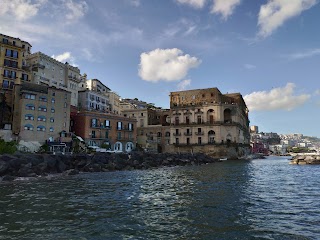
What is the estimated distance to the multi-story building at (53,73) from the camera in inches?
2862

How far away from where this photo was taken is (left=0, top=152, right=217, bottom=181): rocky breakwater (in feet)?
109

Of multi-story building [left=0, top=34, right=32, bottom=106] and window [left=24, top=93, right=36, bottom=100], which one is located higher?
multi-story building [left=0, top=34, right=32, bottom=106]

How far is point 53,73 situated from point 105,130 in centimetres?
2356

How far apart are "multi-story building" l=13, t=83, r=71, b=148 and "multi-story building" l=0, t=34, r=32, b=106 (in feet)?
29.2

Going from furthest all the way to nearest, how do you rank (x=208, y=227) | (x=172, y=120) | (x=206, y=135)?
(x=172, y=120), (x=206, y=135), (x=208, y=227)

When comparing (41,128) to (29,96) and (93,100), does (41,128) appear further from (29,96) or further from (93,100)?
(93,100)

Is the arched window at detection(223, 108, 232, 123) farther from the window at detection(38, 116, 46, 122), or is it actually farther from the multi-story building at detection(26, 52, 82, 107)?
the window at detection(38, 116, 46, 122)

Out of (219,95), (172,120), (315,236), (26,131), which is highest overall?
(219,95)

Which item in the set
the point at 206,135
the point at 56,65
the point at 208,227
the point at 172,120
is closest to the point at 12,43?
the point at 56,65

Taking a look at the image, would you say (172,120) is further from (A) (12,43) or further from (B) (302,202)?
(B) (302,202)

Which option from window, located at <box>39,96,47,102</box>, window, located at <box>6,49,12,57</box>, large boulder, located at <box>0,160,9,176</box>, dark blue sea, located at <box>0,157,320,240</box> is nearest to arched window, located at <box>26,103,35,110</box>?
window, located at <box>39,96,47,102</box>

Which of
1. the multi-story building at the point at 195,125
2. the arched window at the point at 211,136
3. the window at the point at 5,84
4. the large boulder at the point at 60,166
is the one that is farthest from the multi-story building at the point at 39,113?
the arched window at the point at 211,136

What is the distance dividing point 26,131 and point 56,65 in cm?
3077

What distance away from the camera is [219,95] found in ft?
323
